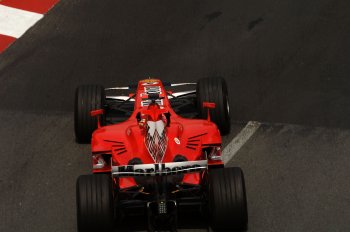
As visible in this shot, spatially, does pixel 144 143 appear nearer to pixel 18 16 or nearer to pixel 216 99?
pixel 216 99

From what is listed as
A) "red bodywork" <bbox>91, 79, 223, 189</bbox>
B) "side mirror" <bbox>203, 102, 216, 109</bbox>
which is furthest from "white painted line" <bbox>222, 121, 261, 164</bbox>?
"red bodywork" <bbox>91, 79, 223, 189</bbox>

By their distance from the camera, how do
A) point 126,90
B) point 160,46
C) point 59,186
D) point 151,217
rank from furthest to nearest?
point 160,46 < point 126,90 < point 59,186 < point 151,217

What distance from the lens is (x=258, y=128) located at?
1870cm

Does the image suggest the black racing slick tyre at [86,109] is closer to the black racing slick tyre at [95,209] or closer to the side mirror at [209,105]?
the side mirror at [209,105]

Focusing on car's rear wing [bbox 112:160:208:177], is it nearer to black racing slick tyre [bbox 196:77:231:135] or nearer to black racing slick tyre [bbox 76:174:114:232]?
black racing slick tyre [bbox 76:174:114:232]

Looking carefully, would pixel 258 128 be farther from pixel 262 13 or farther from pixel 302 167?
pixel 262 13

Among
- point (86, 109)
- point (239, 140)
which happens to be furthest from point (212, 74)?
point (86, 109)

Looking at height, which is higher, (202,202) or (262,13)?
(262,13)

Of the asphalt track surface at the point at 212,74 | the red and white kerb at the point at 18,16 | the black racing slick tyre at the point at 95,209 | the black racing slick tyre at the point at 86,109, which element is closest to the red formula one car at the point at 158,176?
the black racing slick tyre at the point at 95,209

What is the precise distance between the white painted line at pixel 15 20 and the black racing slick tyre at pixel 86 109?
16.7 ft

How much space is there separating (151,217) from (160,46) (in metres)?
7.13

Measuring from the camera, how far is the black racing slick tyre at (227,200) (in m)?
14.9

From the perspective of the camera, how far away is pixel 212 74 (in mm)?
20844

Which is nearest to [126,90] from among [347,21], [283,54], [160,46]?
[160,46]
